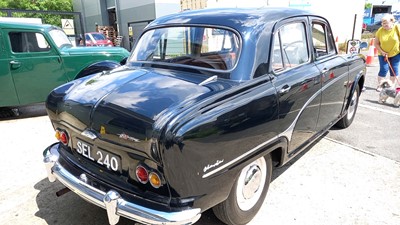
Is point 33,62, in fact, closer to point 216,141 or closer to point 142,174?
point 142,174

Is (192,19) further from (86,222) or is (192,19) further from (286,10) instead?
(86,222)

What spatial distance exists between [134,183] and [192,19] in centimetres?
171

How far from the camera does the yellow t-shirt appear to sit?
651 centimetres

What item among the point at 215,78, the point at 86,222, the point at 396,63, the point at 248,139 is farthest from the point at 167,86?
the point at 396,63

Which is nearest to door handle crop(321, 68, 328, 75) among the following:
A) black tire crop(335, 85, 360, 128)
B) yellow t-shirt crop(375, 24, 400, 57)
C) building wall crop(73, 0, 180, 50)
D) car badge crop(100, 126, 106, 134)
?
black tire crop(335, 85, 360, 128)

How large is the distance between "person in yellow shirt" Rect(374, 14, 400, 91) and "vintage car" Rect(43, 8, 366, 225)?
3929mm

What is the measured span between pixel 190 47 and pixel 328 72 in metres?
1.62

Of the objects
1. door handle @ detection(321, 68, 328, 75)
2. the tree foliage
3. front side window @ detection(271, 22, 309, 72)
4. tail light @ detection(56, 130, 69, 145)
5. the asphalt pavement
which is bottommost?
the asphalt pavement

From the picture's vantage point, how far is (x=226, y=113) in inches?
86.7

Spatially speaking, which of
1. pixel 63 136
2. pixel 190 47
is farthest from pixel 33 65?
pixel 190 47

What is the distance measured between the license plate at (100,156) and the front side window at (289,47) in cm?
157

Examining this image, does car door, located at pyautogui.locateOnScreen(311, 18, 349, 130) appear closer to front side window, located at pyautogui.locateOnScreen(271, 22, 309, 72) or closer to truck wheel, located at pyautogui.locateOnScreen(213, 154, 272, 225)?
front side window, located at pyautogui.locateOnScreen(271, 22, 309, 72)

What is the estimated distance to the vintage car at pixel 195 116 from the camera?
205 cm

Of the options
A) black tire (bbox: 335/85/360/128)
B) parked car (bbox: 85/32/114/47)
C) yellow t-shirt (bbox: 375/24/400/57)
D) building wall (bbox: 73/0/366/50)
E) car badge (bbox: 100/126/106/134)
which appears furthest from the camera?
parked car (bbox: 85/32/114/47)
